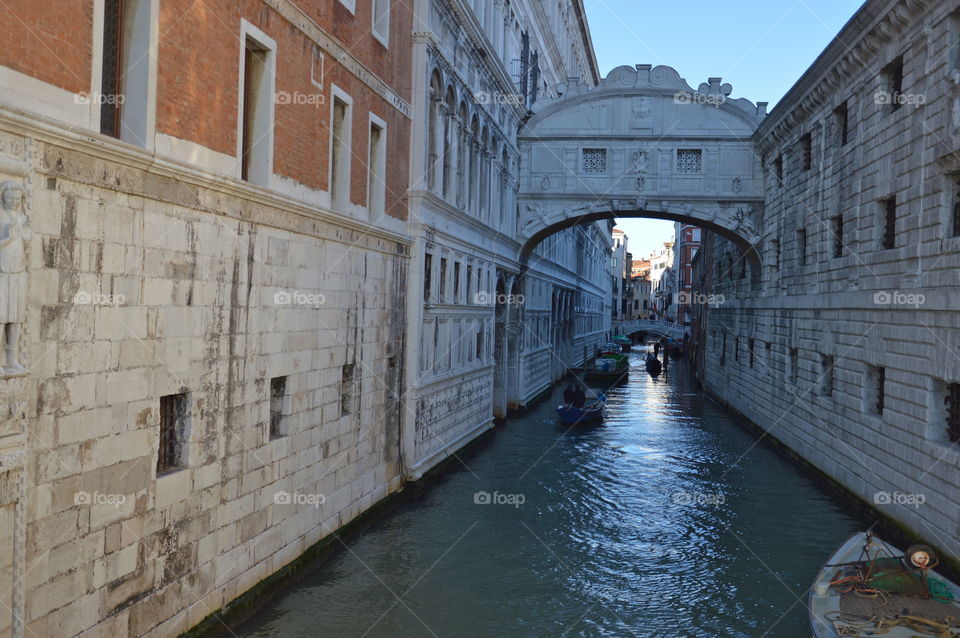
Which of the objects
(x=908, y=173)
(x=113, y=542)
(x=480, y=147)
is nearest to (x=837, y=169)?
(x=908, y=173)

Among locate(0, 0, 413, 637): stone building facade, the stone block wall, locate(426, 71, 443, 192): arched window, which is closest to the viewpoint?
locate(0, 0, 413, 637): stone building facade

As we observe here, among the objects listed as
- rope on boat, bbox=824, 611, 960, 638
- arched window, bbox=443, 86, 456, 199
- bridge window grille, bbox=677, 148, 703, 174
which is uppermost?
bridge window grille, bbox=677, 148, 703, 174

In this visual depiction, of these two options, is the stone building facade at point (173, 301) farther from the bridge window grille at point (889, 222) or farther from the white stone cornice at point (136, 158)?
the bridge window grille at point (889, 222)

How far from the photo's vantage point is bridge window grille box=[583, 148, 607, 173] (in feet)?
78.8

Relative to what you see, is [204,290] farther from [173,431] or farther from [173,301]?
[173,431]

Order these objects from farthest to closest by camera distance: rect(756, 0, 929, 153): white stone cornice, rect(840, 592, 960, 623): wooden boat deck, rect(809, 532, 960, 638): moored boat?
rect(756, 0, 929, 153): white stone cornice < rect(840, 592, 960, 623): wooden boat deck < rect(809, 532, 960, 638): moored boat

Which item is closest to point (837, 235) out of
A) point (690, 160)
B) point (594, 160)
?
point (690, 160)

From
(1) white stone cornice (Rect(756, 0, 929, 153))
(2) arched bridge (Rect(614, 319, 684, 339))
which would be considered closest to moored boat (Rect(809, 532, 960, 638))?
(1) white stone cornice (Rect(756, 0, 929, 153))

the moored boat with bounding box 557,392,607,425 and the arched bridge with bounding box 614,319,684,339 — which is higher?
the arched bridge with bounding box 614,319,684,339

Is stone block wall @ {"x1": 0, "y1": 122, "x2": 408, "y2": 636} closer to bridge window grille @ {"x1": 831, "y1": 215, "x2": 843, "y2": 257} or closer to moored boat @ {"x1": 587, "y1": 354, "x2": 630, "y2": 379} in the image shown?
bridge window grille @ {"x1": 831, "y1": 215, "x2": 843, "y2": 257}

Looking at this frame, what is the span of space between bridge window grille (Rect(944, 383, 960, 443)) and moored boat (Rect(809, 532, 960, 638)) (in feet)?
8.94

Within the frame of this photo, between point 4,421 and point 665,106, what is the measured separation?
21204 mm

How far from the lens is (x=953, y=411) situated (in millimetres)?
10906

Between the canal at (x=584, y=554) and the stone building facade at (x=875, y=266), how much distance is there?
4.63 feet
